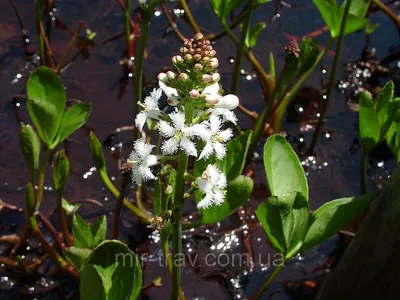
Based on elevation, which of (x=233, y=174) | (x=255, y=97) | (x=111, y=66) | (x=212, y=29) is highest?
(x=212, y=29)

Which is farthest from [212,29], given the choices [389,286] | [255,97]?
[389,286]

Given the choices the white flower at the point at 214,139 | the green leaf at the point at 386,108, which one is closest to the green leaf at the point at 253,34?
the green leaf at the point at 386,108

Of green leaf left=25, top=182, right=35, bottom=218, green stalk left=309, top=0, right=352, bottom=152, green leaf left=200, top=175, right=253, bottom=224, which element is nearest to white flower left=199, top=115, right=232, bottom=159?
green leaf left=200, top=175, right=253, bottom=224

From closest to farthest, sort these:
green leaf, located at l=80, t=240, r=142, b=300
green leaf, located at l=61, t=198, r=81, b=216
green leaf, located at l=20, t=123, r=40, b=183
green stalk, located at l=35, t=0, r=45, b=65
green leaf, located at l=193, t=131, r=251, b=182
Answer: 1. green leaf, located at l=80, t=240, r=142, b=300
2. green leaf, located at l=193, t=131, r=251, b=182
3. green leaf, located at l=20, t=123, r=40, b=183
4. green leaf, located at l=61, t=198, r=81, b=216
5. green stalk, located at l=35, t=0, r=45, b=65

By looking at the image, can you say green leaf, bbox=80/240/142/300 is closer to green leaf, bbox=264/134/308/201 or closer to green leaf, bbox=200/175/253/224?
green leaf, bbox=200/175/253/224

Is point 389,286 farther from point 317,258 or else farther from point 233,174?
point 317,258

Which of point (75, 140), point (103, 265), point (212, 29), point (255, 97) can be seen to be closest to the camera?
point (103, 265)
